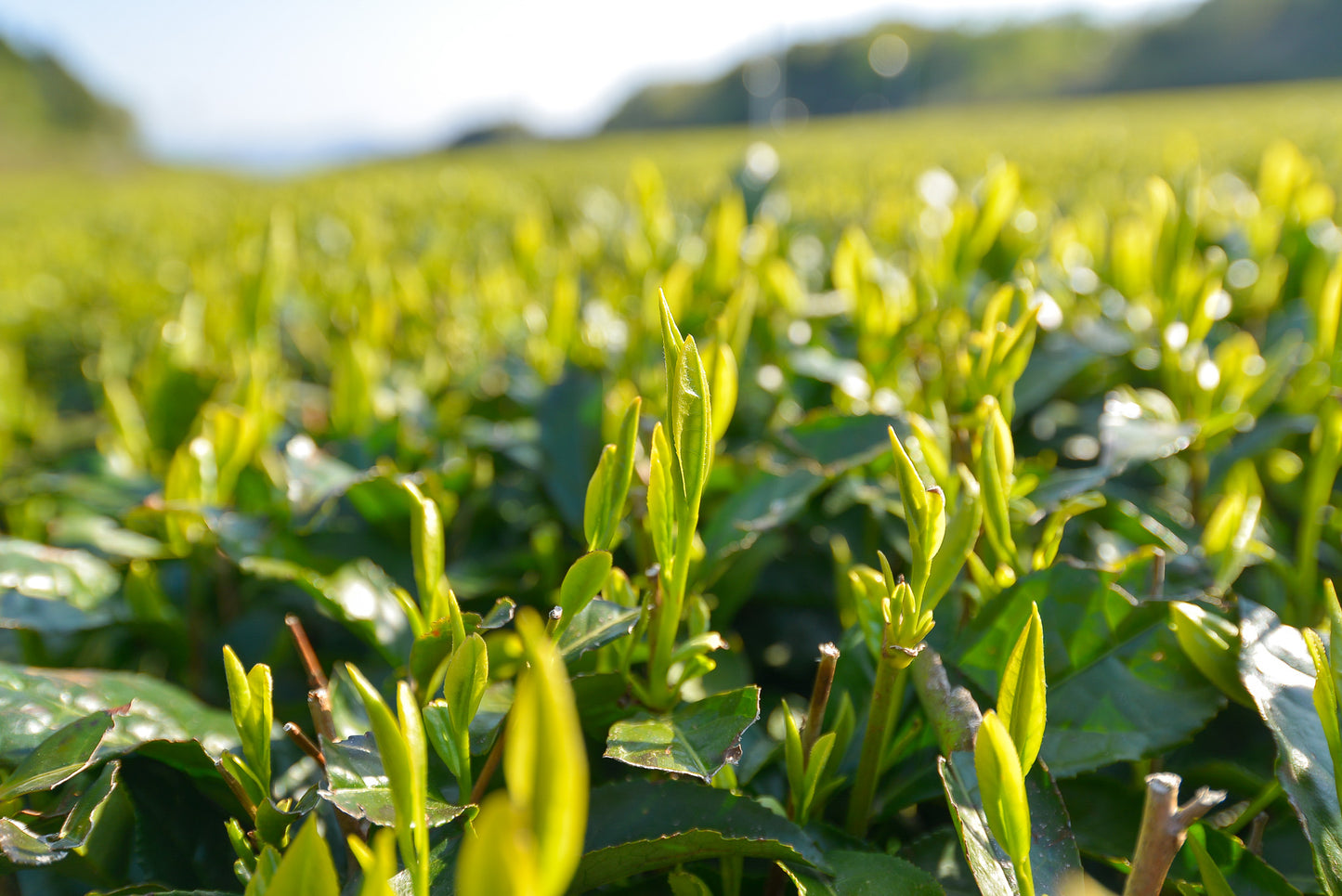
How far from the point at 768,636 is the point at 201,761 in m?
0.64

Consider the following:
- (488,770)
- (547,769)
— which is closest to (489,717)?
(488,770)

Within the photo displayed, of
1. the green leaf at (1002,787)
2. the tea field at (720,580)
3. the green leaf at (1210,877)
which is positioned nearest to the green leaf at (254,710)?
the tea field at (720,580)

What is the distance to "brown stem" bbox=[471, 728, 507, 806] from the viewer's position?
627 mm

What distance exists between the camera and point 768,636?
43.2 inches

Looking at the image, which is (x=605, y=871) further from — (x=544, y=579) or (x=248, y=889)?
(x=544, y=579)

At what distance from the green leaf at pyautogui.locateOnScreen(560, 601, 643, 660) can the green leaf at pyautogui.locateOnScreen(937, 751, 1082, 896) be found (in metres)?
0.24

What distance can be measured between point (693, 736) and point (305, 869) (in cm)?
28

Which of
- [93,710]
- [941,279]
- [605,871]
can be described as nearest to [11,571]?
[93,710]

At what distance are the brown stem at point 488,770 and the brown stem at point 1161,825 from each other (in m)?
0.41

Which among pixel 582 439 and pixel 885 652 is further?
pixel 582 439

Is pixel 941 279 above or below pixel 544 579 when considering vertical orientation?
above

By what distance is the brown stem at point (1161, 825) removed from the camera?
425mm

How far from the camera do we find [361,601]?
33.4 inches

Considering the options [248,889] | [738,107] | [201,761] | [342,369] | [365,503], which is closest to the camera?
[248,889]
